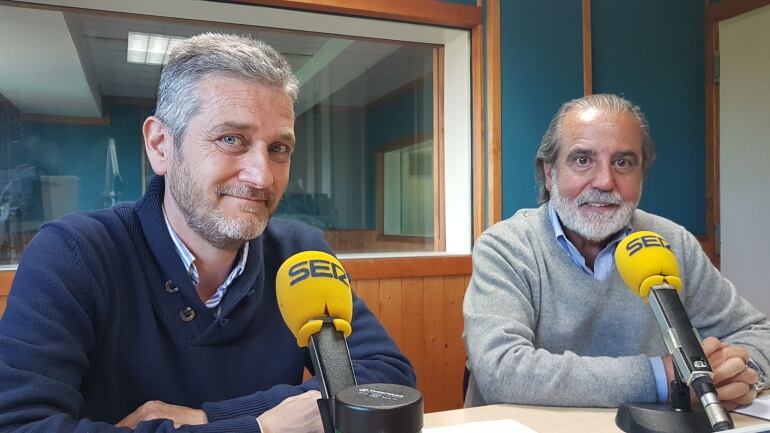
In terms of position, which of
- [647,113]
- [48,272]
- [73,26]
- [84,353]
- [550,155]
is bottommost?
[84,353]

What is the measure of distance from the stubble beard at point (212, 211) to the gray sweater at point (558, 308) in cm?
57

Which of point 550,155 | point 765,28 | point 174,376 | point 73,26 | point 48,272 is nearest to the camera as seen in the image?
point 48,272

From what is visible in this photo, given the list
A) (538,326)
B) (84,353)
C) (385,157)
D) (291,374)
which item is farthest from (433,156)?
(84,353)

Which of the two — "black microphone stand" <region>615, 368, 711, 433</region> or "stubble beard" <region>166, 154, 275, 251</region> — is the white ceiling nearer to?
"stubble beard" <region>166, 154, 275, 251</region>

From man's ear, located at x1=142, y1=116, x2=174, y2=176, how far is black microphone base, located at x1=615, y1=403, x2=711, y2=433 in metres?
0.97

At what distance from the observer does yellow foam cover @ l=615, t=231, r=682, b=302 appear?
943 mm

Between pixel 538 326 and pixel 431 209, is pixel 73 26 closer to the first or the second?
pixel 431 209

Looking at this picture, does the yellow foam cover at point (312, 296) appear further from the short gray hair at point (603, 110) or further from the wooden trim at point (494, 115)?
the wooden trim at point (494, 115)

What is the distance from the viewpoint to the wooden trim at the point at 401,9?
8.14 feet

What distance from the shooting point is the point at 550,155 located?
167 centimetres

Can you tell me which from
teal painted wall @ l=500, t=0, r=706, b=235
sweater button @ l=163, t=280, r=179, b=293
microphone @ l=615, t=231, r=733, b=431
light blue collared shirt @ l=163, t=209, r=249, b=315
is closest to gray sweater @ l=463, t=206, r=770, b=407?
microphone @ l=615, t=231, r=733, b=431

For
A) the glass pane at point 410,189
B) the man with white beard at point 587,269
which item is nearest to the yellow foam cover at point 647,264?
the man with white beard at point 587,269

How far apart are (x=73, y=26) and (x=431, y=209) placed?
1735 millimetres

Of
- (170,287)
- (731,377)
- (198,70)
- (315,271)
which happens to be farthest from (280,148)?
(731,377)
